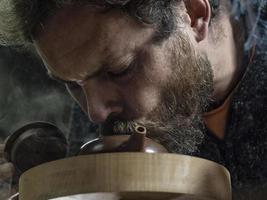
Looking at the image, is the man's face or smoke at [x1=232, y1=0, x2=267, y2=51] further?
Result: smoke at [x1=232, y1=0, x2=267, y2=51]

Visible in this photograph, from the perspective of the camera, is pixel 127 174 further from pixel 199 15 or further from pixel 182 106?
pixel 199 15

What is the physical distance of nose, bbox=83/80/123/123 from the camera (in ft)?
4.24

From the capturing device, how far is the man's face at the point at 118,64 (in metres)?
1.30

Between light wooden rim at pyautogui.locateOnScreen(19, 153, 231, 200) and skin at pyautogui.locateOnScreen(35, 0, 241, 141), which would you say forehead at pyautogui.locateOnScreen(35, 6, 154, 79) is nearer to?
skin at pyautogui.locateOnScreen(35, 0, 241, 141)

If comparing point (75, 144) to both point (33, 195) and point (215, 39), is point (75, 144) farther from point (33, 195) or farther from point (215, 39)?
point (33, 195)

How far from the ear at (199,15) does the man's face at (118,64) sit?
0.04 m

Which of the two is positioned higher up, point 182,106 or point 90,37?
point 90,37

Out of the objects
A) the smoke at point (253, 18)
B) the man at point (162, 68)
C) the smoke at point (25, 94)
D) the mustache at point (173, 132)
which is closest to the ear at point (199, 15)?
the man at point (162, 68)

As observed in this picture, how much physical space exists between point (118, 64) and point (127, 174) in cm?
46

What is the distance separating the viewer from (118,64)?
1.30 metres

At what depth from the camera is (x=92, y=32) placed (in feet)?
4.25

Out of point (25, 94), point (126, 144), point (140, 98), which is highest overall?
point (126, 144)

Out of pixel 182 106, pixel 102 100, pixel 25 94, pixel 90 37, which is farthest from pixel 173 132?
pixel 25 94

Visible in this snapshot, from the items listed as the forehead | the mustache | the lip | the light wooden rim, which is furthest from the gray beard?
the light wooden rim
